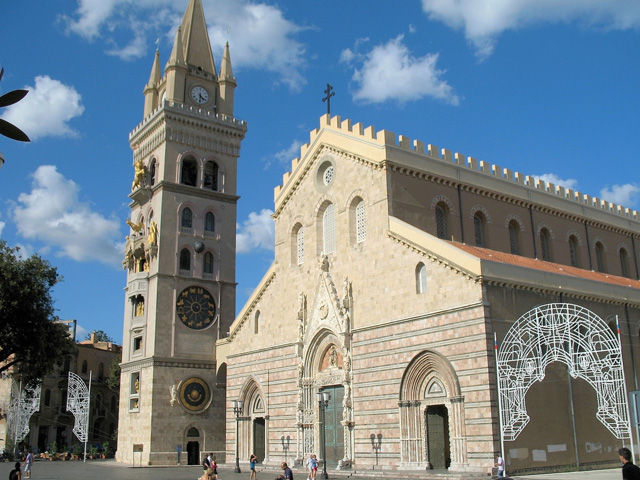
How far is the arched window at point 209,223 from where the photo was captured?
47.7 m

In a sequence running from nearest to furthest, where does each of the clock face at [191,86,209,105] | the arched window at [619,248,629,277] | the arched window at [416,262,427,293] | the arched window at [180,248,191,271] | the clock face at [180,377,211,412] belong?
the arched window at [416,262,427,293], the arched window at [619,248,629,277], the clock face at [180,377,211,412], the arched window at [180,248,191,271], the clock face at [191,86,209,105]

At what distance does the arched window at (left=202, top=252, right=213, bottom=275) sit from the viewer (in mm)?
47125

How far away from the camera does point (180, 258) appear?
46.2m

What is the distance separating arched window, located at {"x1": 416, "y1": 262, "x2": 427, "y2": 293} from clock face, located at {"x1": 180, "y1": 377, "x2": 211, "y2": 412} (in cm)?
2093

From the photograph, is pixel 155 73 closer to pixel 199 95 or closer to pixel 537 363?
pixel 199 95

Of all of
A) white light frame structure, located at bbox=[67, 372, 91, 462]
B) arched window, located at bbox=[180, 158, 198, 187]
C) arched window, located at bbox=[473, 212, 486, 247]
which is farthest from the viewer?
arched window, located at bbox=[180, 158, 198, 187]

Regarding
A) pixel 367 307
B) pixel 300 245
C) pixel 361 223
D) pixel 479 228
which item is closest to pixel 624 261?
pixel 479 228

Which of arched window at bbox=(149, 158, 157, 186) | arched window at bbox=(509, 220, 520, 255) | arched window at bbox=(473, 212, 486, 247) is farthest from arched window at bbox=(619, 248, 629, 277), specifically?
arched window at bbox=(149, 158, 157, 186)

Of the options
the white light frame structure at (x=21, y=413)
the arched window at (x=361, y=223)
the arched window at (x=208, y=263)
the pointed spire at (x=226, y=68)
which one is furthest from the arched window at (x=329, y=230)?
the white light frame structure at (x=21, y=413)

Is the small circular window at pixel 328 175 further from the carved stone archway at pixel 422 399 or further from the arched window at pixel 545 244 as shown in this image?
the carved stone archway at pixel 422 399

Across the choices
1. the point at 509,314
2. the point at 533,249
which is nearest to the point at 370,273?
the point at 509,314

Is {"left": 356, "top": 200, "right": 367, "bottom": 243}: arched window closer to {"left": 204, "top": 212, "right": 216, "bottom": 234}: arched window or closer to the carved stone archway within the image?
the carved stone archway

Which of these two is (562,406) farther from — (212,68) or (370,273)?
(212,68)

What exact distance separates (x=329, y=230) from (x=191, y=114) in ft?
58.9
